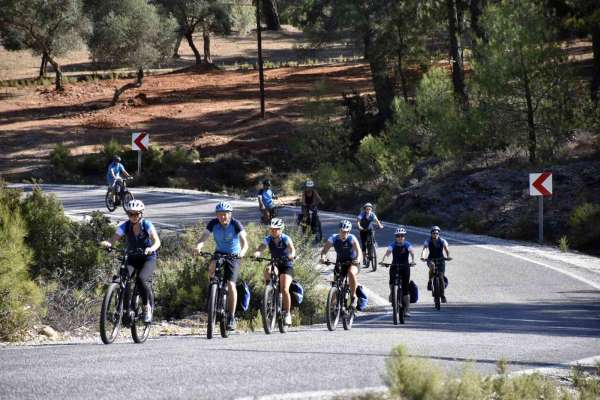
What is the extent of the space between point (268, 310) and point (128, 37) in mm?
51058

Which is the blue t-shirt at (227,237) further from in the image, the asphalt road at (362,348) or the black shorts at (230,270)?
the asphalt road at (362,348)

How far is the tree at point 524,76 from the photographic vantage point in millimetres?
35531

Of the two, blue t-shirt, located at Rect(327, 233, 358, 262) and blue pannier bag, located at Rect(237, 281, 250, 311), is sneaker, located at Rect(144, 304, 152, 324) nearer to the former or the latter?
blue pannier bag, located at Rect(237, 281, 250, 311)

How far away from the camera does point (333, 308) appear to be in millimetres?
15711

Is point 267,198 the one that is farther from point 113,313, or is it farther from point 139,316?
point 113,313

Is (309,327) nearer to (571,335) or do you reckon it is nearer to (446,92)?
(571,335)

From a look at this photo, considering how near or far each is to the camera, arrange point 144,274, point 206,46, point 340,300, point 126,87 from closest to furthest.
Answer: point 144,274 → point 340,300 → point 126,87 → point 206,46

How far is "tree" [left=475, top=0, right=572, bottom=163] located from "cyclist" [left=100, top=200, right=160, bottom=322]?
24537 mm

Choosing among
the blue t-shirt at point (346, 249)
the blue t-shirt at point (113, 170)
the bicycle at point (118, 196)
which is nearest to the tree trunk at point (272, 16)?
the bicycle at point (118, 196)

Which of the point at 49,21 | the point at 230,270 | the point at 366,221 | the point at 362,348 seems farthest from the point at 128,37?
the point at 362,348

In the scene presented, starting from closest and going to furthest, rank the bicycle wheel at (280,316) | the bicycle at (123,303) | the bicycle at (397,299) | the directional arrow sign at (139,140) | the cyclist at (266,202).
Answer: the bicycle at (123,303) < the bicycle wheel at (280,316) < the bicycle at (397,299) < the cyclist at (266,202) < the directional arrow sign at (139,140)

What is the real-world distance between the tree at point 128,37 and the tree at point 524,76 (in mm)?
31419

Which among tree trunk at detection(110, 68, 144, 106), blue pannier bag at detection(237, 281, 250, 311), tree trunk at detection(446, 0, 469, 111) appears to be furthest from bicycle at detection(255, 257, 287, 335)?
tree trunk at detection(110, 68, 144, 106)

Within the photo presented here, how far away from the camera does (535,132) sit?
36.9 meters
